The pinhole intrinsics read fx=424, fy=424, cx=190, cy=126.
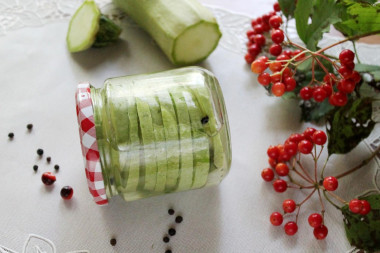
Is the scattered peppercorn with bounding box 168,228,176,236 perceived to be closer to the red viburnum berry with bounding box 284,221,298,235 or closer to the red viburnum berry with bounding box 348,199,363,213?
the red viburnum berry with bounding box 284,221,298,235

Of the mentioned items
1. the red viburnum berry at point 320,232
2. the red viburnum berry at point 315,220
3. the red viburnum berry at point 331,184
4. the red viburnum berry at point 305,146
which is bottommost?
the red viburnum berry at point 320,232

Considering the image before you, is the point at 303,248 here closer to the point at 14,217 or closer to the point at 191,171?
the point at 191,171

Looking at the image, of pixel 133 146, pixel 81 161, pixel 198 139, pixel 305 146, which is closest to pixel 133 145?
pixel 133 146

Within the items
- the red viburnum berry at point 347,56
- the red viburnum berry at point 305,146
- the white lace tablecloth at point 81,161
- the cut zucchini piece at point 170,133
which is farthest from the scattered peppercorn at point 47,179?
the red viburnum berry at point 347,56

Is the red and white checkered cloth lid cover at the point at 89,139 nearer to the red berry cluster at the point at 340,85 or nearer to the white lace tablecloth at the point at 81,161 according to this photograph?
the white lace tablecloth at the point at 81,161

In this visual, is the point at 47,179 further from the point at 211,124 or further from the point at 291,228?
the point at 291,228

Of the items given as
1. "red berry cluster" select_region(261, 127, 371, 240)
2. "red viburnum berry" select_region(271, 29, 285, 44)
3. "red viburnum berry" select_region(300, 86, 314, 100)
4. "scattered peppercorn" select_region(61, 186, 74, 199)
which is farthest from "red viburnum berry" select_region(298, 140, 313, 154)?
"scattered peppercorn" select_region(61, 186, 74, 199)
